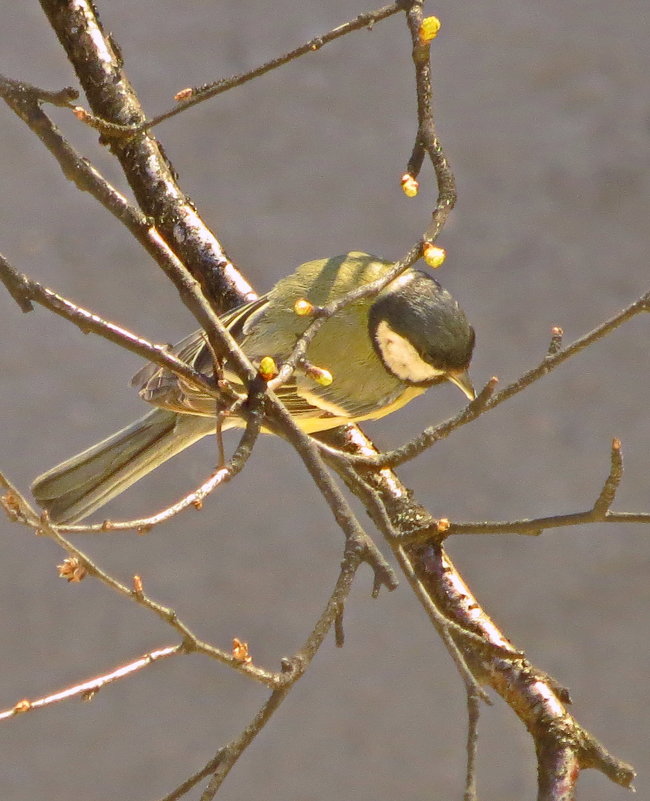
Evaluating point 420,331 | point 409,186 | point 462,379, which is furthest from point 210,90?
point 462,379

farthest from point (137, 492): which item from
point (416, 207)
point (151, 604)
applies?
point (151, 604)

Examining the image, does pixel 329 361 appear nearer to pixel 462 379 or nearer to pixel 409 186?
pixel 462 379

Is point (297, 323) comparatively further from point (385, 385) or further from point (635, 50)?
point (635, 50)

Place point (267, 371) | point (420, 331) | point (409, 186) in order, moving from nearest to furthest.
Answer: point (267, 371), point (409, 186), point (420, 331)

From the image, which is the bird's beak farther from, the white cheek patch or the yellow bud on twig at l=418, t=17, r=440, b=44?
the yellow bud on twig at l=418, t=17, r=440, b=44

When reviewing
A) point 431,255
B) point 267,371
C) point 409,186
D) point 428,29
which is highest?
point 428,29

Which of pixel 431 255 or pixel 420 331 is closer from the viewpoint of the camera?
pixel 431 255

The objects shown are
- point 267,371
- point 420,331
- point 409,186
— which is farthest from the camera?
point 420,331

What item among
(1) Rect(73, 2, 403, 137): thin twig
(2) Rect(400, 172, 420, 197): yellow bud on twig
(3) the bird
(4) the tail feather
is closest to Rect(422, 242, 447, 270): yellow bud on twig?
(2) Rect(400, 172, 420, 197): yellow bud on twig
